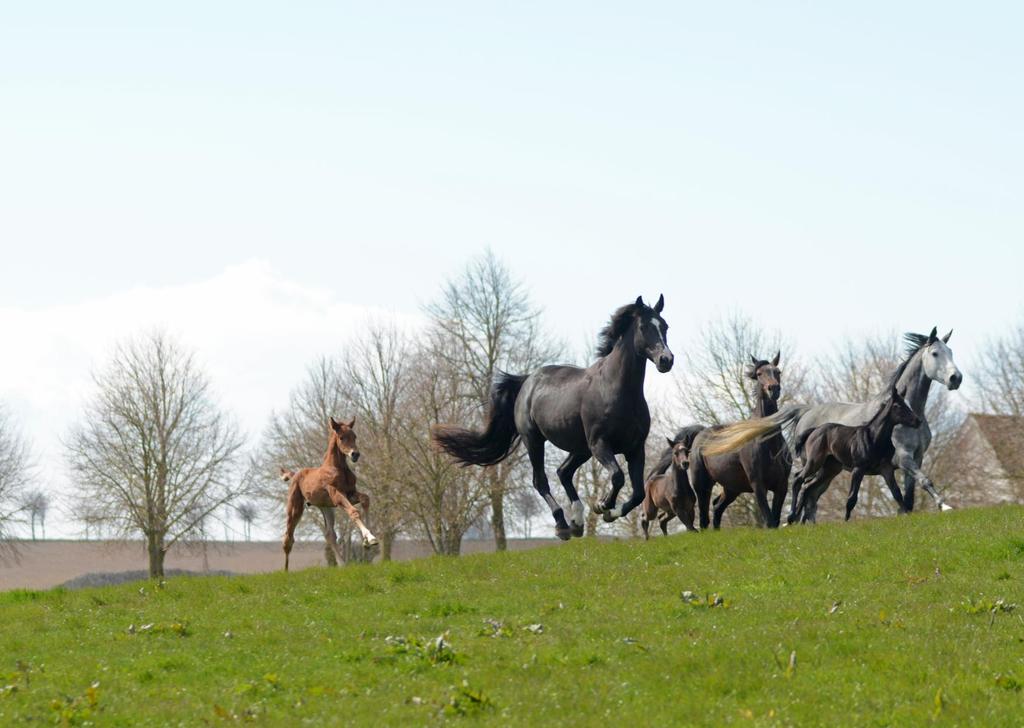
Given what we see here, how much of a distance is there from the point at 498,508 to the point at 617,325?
1214 inches

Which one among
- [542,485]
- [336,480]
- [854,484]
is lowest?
[854,484]

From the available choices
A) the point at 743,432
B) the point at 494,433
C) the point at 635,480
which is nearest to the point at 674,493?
the point at 743,432

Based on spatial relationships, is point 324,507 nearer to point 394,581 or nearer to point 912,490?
point 394,581

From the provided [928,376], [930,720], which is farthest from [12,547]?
[930,720]

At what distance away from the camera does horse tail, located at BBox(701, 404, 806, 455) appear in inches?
945

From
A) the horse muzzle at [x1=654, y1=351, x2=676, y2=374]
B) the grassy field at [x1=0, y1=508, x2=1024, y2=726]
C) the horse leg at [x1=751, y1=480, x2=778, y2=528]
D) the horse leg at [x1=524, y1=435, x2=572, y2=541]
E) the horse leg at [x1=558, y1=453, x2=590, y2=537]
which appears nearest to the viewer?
the grassy field at [x1=0, y1=508, x2=1024, y2=726]

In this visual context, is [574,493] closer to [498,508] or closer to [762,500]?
[762,500]

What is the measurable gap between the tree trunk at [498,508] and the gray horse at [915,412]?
24.9 metres

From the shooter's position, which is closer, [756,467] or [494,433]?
A: [494,433]

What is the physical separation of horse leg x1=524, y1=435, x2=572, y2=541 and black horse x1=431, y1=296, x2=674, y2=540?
0.7 inches

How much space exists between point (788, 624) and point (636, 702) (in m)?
3.85

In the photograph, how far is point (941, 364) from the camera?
23.6 metres

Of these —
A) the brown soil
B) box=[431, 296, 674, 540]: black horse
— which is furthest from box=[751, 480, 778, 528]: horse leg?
the brown soil

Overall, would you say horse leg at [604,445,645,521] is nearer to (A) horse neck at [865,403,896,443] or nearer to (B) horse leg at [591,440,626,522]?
(B) horse leg at [591,440,626,522]
